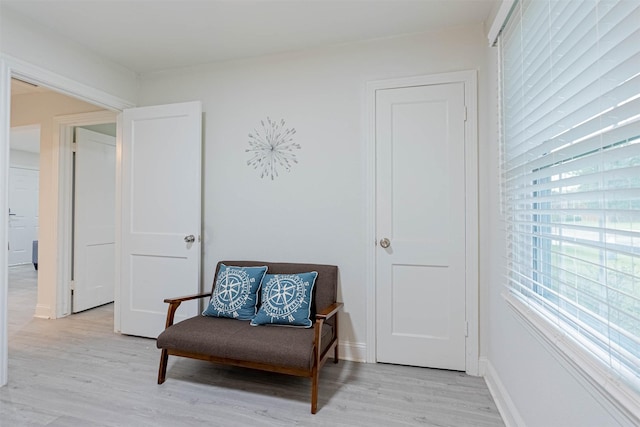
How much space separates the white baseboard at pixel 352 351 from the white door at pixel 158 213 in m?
1.30

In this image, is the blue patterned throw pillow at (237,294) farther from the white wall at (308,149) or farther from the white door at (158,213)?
the white door at (158,213)

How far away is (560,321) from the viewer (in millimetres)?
1271

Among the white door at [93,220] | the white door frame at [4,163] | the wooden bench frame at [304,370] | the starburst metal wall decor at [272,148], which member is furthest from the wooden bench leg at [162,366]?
Answer: the white door at [93,220]

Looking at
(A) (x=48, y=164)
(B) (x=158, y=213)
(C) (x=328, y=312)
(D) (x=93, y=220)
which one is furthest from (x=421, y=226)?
(A) (x=48, y=164)

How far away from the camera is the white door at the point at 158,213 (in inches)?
116

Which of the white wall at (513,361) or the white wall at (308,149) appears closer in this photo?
the white wall at (513,361)

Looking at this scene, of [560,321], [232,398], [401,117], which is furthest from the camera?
[401,117]

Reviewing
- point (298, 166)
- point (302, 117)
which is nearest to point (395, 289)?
point (298, 166)

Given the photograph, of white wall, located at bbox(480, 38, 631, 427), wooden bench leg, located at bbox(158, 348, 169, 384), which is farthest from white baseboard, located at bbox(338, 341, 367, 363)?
wooden bench leg, located at bbox(158, 348, 169, 384)

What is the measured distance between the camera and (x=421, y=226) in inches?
97.8

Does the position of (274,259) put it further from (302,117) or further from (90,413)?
(90,413)

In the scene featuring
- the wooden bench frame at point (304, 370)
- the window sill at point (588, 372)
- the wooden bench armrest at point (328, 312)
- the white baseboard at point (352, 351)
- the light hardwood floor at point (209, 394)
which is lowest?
the light hardwood floor at point (209, 394)

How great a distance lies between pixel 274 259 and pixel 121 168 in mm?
1745

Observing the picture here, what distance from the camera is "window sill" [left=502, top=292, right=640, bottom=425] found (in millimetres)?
831
